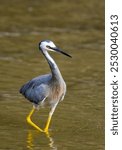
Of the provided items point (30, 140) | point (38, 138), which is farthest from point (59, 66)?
point (30, 140)

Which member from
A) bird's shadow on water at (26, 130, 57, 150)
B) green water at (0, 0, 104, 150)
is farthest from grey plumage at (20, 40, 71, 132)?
green water at (0, 0, 104, 150)

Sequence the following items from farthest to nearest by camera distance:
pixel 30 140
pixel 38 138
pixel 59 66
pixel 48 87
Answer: pixel 59 66
pixel 48 87
pixel 38 138
pixel 30 140

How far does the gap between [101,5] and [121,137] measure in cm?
1244

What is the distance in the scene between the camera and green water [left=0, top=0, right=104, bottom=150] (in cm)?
1113

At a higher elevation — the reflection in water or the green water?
the green water

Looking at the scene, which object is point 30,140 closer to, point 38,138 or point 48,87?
point 38,138

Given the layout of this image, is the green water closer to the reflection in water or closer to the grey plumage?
the reflection in water

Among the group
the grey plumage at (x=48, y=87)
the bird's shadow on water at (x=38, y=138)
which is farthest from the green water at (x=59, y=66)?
the grey plumage at (x=48, y=87)

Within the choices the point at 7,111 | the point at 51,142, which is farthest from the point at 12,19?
the point at 51,142

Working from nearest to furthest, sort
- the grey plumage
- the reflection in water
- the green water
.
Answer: the reflection in water, the green water, the grey plumage

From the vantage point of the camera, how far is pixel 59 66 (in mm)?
15852

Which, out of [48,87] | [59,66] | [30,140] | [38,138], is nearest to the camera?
[30,140]

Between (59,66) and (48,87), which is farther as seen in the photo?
(59,66)

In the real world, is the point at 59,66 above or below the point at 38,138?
above
